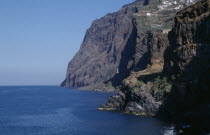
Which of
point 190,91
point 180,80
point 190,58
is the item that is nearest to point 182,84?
point 180,80

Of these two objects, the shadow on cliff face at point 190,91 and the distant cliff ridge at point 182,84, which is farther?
the distant cliff ridge at point 182,84

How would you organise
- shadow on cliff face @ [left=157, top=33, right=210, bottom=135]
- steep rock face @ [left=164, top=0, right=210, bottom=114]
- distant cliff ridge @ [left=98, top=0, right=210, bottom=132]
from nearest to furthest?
1. shadow on cliff face @ [left=157, top=33, right=210, bottom=135]
2. distant cliff ridge @ [left=98, top=0, right=210, bottom=132]
3. steep rock face @ [left=164, top=0, right=210, bottom=114]

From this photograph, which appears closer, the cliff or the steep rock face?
the steep rock face

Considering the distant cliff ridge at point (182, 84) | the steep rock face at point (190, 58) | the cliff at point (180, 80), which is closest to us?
the distant cliff ridge at point (182, 84)

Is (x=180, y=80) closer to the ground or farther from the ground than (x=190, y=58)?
closer to the ground

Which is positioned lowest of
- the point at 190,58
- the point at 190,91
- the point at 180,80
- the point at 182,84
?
the point at 190,91

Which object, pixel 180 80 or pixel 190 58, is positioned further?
pixel 190 58

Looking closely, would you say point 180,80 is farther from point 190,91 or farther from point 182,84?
point 190,91

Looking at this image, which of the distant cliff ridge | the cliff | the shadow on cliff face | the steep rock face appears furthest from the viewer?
the cliff

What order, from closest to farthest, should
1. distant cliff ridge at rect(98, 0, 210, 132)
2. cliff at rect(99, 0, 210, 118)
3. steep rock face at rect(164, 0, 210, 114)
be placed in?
distant cliff ridge at rect(98, 0, 210, 132)
steep rock face at rect(164, 0, 210, 114)
cliff at rect(99, 0, 210, 118)

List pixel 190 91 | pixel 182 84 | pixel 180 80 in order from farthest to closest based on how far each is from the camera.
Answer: pixel 180 80 → pixel 182 84 → pixel 190 91

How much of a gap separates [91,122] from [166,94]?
1361 inches

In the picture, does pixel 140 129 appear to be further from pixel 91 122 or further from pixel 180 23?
pixel 180 23

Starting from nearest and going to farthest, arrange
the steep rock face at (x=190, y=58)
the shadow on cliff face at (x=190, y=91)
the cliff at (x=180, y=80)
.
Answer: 1. the shadow on cliff face at (x=190, y=91)
2. the steep rock face at (x=190, y=58)
3. the cliff at (x=180, y=80)
